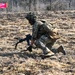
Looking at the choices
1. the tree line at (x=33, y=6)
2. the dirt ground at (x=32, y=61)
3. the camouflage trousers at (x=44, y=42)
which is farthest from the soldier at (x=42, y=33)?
the tree line at (x=33, y=6)

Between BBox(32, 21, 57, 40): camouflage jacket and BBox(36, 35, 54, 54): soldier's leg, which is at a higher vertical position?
BBox(32, 21, 57, 40): camouflage jacket

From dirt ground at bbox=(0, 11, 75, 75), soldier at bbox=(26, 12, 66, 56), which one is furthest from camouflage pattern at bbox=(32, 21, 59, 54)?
dirt ground at bbox=(0, 11, 75, 75)

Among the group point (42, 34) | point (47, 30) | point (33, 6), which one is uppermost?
point (47, 30)

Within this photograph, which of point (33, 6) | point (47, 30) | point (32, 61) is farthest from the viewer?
point (33, 6)

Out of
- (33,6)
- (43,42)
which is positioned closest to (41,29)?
(43,42)

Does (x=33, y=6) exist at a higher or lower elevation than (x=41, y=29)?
lower

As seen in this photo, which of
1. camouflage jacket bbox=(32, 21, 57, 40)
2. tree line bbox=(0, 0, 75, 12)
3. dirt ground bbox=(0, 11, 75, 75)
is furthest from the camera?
tree line bbox=(0, 0, 75, 12)

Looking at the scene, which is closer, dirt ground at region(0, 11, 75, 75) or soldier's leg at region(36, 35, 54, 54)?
dirt ground at region(0, 11, 75, 75)

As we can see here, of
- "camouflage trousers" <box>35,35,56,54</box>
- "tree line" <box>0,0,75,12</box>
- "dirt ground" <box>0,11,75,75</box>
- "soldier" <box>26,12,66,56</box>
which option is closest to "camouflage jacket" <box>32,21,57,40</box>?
"soldier" <box>26,12,66,56</box>

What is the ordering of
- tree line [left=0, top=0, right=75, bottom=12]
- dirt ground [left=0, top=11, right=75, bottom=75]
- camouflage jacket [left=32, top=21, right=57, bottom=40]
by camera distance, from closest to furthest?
dirt ground [left=0, top=11, right=75, bottom=75], camouflage jacket [left=32, top=21, right=57, bottom=40], tree line [left=0, top=0, right=75, bottom=12]

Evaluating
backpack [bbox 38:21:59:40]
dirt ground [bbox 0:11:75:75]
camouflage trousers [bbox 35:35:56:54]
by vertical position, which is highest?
backpack [bbox 38:21:59:40]

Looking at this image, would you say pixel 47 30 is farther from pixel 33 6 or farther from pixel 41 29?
pixel 33 6

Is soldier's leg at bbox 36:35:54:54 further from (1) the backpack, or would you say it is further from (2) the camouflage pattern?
(1) the backpack

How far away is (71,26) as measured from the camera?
60.7ft
